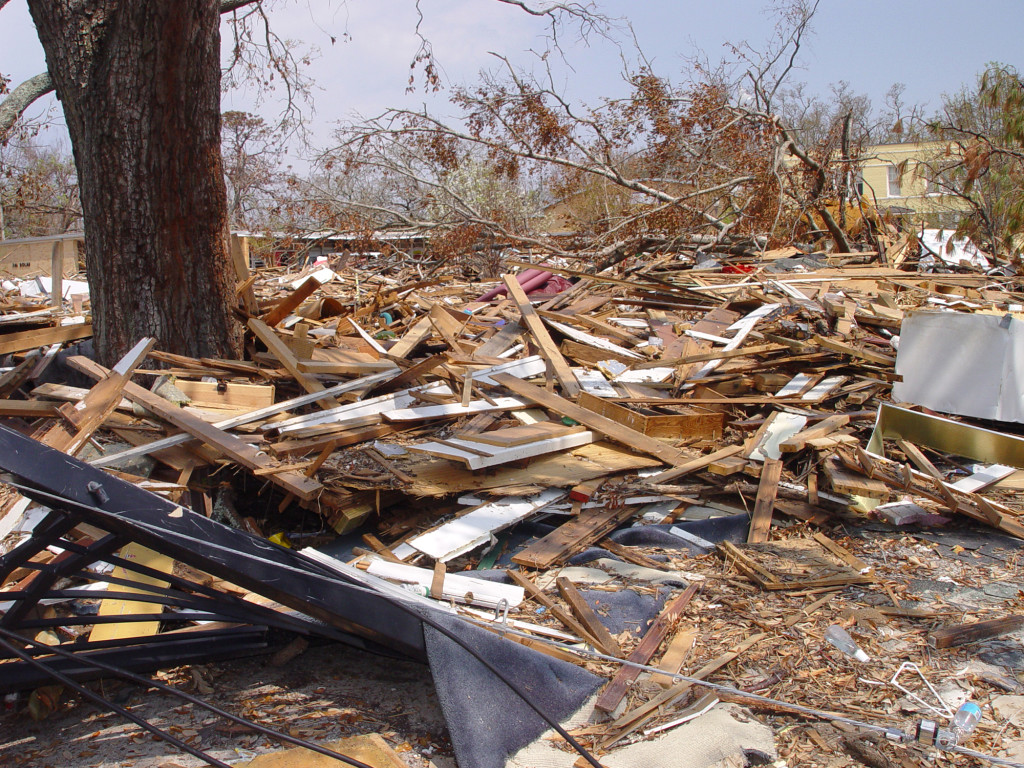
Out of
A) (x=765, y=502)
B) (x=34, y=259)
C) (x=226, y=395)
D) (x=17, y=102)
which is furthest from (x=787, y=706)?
(x=34, y=259)

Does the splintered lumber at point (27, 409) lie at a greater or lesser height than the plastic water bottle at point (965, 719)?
greater

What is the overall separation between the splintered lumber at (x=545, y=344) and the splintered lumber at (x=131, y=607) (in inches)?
113

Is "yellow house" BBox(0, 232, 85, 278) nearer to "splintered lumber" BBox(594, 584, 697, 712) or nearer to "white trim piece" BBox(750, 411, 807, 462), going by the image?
"white trim piece" BBox(750, 411, 807, 462)

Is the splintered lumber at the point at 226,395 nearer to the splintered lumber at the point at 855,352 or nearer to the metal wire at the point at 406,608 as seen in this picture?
the metal wire at the point at 406,608

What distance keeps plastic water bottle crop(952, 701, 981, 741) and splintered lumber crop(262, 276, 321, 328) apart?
5.01 m

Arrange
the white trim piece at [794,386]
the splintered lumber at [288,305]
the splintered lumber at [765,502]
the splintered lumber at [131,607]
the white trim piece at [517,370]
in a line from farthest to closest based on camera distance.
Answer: the splintered lumber at [288,305] < the white trim piece at [517,370] < the white trim piece at [794,386] < the splintered lumber at [765,502] < the splintered lumber at [131,607]

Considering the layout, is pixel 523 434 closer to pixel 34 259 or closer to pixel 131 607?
pixel 131 607

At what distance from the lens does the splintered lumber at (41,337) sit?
18.3 feet

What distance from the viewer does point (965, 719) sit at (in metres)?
2.40

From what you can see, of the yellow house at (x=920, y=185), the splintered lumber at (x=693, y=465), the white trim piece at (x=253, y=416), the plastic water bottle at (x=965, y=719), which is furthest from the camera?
the yellow house at (x=920, y=185)

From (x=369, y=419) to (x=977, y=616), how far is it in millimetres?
3376

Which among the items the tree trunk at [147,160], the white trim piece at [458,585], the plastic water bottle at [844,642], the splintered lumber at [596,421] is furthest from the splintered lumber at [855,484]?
the tree trunk at [147,160]

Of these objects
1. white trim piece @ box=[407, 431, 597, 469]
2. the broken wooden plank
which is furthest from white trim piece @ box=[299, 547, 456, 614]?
the broken wooden plank

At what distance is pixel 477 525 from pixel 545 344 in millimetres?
2429
